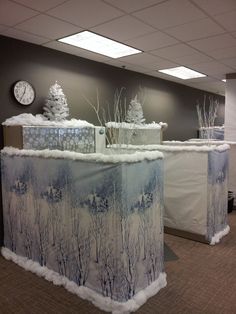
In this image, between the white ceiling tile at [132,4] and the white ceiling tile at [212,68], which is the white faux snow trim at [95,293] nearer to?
the white ceiling tile at [132,4]

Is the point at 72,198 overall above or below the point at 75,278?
above

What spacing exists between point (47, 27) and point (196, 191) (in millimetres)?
2566

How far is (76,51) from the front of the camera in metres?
3.72

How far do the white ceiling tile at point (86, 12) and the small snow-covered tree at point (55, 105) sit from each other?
3.03 ft

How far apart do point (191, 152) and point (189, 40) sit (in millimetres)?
1368

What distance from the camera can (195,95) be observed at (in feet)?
22.5

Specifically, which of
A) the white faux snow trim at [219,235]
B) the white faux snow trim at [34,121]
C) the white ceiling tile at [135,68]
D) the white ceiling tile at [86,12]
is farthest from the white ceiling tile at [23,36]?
the white faux snow trim at [219,235]

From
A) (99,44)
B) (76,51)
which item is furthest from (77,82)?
(99,44)

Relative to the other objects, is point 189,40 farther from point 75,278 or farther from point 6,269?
point 6,269

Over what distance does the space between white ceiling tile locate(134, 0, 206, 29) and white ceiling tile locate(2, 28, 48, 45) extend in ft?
4.22


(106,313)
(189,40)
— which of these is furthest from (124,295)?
(189,40)

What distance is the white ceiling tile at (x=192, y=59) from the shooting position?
3.97m

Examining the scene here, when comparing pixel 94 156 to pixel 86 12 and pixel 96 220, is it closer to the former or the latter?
pixel 96 220

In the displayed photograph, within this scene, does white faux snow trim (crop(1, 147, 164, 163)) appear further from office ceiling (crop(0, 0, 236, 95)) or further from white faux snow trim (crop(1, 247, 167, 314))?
office ceiling (crop(0, 0, 236, 95))
